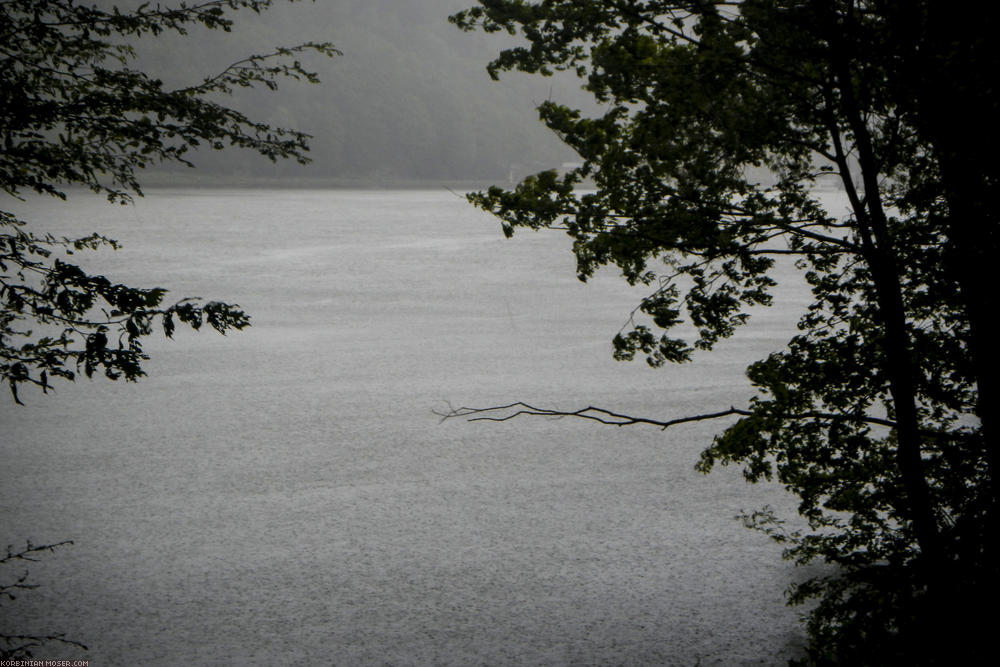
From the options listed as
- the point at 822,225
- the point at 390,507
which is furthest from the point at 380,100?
the point at 822,225

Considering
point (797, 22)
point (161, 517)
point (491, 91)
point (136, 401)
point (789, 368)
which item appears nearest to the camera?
point (797, 22)

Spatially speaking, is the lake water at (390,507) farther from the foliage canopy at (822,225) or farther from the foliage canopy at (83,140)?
the foliage canopy at (83,140)

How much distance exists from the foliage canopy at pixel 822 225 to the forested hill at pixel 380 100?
7590cm

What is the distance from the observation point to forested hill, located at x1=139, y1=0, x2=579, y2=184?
87.2m

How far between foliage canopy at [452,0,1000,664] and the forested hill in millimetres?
75896

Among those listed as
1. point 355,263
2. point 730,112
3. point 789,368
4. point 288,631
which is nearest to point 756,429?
point 789,368

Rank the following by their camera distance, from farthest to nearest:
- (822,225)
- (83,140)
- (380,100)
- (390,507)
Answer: (380,100) < (390,507) < (822,225) < (83,140)

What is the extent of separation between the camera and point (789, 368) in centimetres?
594

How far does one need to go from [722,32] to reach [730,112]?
44 centimetres

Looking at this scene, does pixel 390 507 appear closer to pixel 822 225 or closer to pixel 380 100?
pixel 822 225

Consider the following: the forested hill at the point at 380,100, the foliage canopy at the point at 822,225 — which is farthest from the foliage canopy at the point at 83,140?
the forested hill at the point at 380,100

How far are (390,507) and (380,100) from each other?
302 feet

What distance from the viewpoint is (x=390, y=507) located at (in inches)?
467

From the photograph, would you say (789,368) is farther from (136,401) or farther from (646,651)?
(136,401)
